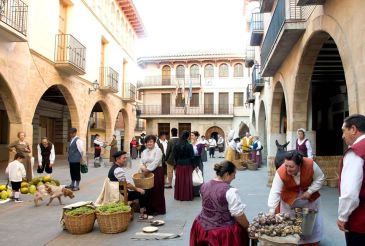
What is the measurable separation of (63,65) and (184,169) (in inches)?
314

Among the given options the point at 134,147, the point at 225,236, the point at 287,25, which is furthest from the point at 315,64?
the point at 134,147

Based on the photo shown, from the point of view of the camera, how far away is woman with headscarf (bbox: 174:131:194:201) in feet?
30.2

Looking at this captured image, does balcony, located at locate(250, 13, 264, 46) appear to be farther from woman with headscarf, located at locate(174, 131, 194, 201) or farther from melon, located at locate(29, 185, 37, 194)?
melon, located at locate(29, 185, 37, 194)

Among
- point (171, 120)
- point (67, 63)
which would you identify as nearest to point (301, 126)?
point (67, 63)

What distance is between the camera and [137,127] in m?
44.9

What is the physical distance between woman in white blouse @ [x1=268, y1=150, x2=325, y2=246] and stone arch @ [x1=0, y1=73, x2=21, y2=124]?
32.1 feet

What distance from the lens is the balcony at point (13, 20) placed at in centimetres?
1040

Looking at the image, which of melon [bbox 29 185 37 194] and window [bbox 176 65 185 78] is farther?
window [bbox 176 65 185 78]

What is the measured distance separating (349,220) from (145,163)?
485 centimetres

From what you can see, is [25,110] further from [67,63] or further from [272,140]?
[272,140]

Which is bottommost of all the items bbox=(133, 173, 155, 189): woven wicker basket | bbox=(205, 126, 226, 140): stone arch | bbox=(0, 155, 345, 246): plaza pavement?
bbox=(0, 155, 345, 246): plaza pavement

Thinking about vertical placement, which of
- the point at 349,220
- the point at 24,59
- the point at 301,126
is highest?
the point at 24,59

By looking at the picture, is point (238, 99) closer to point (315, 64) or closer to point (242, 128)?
point (242, 128)

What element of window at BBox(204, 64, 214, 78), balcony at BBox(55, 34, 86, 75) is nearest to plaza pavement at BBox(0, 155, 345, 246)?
balcony at BBox(55, 34, 86, 75)
